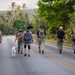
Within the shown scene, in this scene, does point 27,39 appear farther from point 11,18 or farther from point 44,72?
point 11,18

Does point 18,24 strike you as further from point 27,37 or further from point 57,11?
point 27,37

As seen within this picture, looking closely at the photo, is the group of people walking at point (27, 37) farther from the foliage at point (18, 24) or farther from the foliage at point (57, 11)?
the foliage at point (18, 24)

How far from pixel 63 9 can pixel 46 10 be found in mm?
2824

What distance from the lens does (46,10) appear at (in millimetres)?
51375

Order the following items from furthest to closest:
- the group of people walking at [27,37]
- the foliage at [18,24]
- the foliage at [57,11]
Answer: the foliage at [18,24], the foliage at [57,11], the group of people walking at [27,37]

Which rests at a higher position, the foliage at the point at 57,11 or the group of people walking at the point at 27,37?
the foliage at the point at 57,11

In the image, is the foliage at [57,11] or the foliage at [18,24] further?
the foliage at [18,24]

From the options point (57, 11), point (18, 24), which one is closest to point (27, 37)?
point (57, 11)

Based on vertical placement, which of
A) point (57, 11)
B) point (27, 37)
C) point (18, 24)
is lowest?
point (18, 24)

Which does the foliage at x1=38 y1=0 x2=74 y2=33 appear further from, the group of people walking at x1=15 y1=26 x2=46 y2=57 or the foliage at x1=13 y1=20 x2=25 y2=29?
the foliage at x1=13 y1=20 x2=25 y2=29

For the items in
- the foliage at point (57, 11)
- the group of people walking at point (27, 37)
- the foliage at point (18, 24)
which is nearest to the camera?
the group of people walking at point (27, 37)

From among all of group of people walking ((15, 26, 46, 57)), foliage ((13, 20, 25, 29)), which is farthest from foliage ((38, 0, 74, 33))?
foliage ((13, 20, 25, 29))

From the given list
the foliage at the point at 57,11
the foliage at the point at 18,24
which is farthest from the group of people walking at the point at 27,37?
the foliage at the point at 18,24

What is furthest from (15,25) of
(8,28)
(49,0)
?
(49,0)
